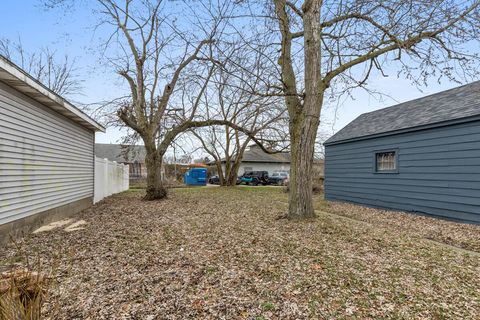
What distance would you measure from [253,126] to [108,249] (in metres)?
14.3

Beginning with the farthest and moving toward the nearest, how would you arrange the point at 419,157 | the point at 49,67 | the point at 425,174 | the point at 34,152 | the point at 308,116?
the point at 49,67, the point at 419,157, the point at 425,174, the point at 308,116, the point at 34,152

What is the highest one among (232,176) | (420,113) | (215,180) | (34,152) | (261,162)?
(420,113)

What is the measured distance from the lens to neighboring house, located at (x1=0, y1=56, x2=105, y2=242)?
4.70 meters

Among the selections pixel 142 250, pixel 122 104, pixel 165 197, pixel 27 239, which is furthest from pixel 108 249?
pixel 122 104

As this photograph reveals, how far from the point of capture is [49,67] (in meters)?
19.4

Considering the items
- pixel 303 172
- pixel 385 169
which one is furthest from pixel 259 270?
pixel 385 169

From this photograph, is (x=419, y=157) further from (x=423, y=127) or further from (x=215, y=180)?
(x=215, y=180)

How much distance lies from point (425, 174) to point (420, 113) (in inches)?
83.3

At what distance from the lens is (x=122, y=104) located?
1129 centimetres

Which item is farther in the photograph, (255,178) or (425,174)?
(255,178)

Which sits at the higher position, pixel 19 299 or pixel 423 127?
pixel 423 127

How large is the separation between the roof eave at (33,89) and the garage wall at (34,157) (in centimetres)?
12

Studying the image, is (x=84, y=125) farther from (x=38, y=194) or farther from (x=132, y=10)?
(x=132, y=10)

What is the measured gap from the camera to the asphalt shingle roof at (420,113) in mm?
7250
